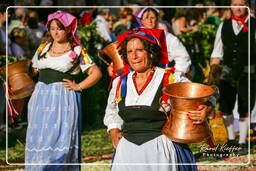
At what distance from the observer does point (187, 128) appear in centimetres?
392

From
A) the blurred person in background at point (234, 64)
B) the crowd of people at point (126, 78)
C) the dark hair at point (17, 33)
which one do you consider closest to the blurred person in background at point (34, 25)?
the crowd of people at point (126, 78)

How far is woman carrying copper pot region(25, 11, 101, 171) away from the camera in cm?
561

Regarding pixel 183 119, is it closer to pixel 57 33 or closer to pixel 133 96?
pixel 133 96

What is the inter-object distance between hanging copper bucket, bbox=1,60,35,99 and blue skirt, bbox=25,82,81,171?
0.21 metres

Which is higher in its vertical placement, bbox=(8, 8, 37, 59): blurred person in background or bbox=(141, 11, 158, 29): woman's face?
bbox=(141, 11, 158, 29): woman's face

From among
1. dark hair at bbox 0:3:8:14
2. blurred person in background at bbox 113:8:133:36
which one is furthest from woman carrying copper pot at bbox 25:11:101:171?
blurred person in background at bbox 113:8:133:36

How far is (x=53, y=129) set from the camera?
5621 mm

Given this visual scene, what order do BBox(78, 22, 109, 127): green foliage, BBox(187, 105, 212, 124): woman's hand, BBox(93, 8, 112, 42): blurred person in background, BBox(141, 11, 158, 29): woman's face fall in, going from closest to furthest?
BBox(187, 105, 212, 124): woman's hand, BBox(141, 11, 158, 29): woman's face, BBox(78, 22, 109, 127): green foliage, BBox(93, 8, 112, 42): blurred person in background

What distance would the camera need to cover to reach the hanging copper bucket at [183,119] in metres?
3.88

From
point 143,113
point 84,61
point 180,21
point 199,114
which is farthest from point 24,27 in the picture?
point 199,114

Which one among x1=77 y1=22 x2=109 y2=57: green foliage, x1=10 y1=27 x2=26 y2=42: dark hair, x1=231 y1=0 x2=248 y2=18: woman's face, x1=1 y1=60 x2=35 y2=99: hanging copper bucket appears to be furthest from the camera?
x1=77 y1=22 x2=109 y2=57: green foliage

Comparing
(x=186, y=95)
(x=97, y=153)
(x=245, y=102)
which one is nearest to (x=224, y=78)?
(x=245, y=102)

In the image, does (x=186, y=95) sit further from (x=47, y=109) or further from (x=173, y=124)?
(x=47, y=109)

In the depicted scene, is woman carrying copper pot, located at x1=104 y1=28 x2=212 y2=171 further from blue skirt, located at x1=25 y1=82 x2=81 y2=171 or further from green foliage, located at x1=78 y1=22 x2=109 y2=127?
green foliage, located at x1=78 y1=22 x2=109 y2=127
